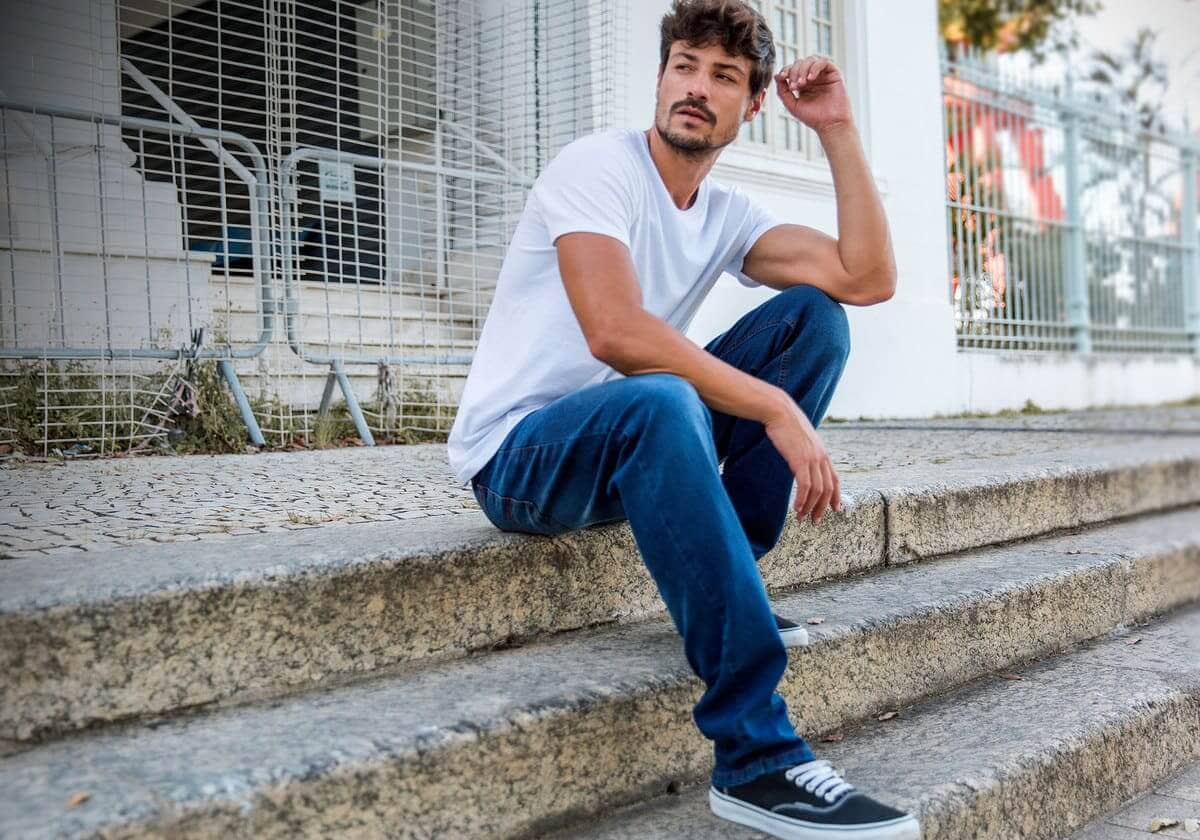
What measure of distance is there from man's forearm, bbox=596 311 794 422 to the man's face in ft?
1.65

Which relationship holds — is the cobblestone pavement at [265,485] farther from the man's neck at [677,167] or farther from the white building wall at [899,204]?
the white building wall at [899,204]

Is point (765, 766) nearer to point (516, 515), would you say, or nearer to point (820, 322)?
point (516, 515)

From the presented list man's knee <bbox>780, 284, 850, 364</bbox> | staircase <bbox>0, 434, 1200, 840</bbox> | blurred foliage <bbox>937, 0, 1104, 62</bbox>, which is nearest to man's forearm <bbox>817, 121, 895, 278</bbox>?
man's knee <bbox>780, 284, 850, 364</bbox>

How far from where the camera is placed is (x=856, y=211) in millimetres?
2350

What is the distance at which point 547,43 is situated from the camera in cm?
585

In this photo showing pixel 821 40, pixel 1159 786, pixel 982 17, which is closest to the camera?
pixel 1159 786

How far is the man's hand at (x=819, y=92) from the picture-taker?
2.38 meters

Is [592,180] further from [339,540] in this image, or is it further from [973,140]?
[973,140]

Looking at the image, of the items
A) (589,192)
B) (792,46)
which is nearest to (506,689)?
(589,192)

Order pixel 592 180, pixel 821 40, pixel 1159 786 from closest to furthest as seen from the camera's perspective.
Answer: pixel 592 180, pixel 1159 786, pixel 821 40

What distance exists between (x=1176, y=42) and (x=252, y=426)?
3587 millimetres

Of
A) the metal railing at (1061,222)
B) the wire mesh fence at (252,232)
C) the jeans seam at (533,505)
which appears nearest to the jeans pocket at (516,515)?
the jeans seam at (533,505)

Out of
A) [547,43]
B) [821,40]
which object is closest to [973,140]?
[821,40]

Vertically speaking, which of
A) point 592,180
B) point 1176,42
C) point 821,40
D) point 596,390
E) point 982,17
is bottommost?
point 596,390
